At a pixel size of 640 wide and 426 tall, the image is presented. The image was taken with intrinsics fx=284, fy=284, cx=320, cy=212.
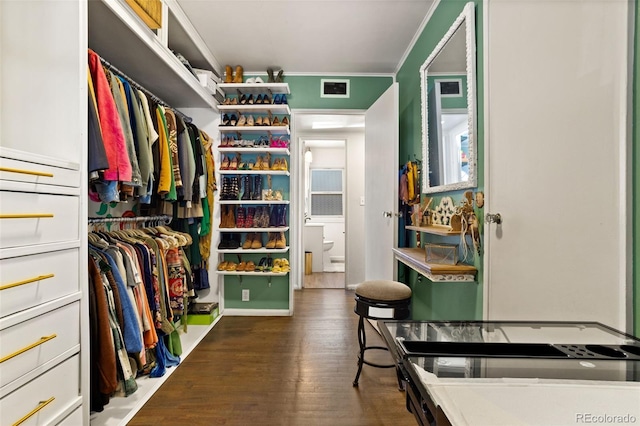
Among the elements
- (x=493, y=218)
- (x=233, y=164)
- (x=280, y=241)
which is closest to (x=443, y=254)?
(x=493, y=218)

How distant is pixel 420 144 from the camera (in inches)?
92.7

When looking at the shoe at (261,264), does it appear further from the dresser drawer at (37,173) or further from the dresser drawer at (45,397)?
the dresser drawer at (37,173)

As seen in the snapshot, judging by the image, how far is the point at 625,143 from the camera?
0.78 metres

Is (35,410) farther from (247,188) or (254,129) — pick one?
(254,129)

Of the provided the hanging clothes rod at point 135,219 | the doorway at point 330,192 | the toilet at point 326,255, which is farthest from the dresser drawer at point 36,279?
the toilet at point 326,255

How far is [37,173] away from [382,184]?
234 cm

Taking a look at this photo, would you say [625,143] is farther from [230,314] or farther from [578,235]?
[230,314]

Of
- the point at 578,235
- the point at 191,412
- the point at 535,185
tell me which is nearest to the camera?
the point at 578,235

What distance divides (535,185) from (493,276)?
46 cm

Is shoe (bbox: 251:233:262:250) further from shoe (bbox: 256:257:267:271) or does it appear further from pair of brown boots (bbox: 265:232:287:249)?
shoe (bbox: 256:257:267:271)

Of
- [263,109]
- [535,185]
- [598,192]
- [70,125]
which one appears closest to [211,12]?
[263,109]

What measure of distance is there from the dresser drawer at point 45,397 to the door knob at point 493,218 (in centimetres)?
190

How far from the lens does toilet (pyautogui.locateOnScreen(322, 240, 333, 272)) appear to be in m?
5.25

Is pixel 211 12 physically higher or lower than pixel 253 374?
higher
